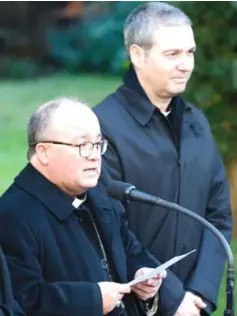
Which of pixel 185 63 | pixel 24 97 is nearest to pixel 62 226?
pixel 185 63

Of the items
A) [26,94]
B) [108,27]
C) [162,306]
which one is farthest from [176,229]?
[26,94]

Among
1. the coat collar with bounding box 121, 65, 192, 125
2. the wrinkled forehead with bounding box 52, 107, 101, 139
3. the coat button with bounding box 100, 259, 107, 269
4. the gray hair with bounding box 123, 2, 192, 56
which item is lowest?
the coat button with bounding box 100, 259, 107, 269

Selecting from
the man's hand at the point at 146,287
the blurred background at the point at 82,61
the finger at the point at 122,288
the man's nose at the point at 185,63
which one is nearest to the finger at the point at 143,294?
the man's hand at the point at 146,287

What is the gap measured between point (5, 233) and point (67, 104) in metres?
0.46

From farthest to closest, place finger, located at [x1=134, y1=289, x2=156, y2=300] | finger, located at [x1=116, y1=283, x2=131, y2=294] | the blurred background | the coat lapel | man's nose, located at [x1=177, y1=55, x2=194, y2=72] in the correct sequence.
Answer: the blurred background < man's nose, located at [x1=177, y1=55, x2=194, y2=72] < finger, located at [x1=134, y1=289, x2=156, y2=300] < the coat lapel < finger, located at [x1=116, y1=283, x2=131, y2=294]

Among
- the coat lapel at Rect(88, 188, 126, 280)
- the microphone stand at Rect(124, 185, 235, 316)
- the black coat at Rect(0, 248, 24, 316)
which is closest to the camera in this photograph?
the black coat at Rect(0, 248, 24, 316)

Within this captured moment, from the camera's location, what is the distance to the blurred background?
7398mm

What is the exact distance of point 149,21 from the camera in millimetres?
4562

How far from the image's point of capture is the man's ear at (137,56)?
4.57 meters

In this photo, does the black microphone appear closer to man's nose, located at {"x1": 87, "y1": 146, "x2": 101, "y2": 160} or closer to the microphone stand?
the microphone stand

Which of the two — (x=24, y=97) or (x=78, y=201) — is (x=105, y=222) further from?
(x=24, y=97)

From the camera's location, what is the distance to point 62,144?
3.88 m

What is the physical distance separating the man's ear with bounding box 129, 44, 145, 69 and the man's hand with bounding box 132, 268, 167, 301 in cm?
85

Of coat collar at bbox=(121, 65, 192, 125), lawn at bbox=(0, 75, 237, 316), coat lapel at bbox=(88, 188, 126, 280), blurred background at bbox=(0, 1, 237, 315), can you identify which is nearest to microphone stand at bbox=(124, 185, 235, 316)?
coat lapel at bbox=(88, 188, 126, 280)
